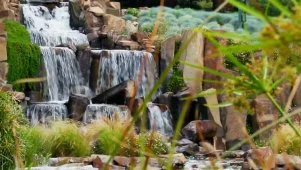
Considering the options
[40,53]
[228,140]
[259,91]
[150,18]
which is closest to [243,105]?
[259,91]

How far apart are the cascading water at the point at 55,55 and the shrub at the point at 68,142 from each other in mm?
2955

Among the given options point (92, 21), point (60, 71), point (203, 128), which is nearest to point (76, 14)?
point (92, 21)

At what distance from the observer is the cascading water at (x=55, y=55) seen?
606 inches

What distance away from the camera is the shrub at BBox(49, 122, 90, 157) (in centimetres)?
1165

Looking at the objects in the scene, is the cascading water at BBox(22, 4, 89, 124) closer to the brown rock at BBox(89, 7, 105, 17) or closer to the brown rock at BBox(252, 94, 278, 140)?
the brown rock at BBox(89, 7, 105, 17)

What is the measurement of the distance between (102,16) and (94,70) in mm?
4286

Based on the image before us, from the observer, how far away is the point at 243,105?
89cm

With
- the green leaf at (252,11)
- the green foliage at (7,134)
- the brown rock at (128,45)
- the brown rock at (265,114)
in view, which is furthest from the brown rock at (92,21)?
the green leaf at (252,11)

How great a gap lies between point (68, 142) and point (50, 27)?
1018 cm

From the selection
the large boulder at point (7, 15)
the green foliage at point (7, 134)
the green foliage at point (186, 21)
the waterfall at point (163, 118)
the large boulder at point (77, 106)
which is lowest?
the waterfall at point (163, 118)

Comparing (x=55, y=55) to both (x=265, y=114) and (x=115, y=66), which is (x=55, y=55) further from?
(x=265, y=114)

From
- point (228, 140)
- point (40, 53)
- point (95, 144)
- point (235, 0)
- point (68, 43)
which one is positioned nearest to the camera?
point (235, 0)

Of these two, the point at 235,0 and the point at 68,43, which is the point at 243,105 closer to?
the point at 235,0

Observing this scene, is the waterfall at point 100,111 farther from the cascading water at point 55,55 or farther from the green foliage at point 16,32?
the green foliage at point 16,32
